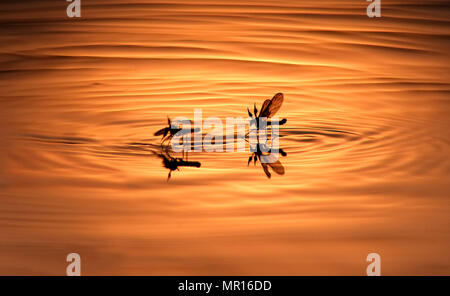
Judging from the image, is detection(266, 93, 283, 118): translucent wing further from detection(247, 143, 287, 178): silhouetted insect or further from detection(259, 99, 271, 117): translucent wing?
detection(247, 143, 287, 178): silhouetted insect

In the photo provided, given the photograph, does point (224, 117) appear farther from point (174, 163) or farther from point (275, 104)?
point (174, 163)

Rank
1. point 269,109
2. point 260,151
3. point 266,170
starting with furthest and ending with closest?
point 269,109 < point 260,151 < point 266,170

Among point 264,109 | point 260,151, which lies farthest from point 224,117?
point 260,151

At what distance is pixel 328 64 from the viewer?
2.99 meters

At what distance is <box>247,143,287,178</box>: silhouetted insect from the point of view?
78.1 inches

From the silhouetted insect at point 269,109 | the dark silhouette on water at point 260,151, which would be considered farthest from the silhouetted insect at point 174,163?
the silhouetted insect at point 269,109

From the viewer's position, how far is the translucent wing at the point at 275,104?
2334mm

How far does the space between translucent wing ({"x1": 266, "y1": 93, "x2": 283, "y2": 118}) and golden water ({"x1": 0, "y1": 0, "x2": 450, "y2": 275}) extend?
0.27 feet

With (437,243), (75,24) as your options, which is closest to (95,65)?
(75,24)

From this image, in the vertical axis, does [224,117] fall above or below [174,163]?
above

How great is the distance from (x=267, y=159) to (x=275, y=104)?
36cm

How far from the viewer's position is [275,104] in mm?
2359

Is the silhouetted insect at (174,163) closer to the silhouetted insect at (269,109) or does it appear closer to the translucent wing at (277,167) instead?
the translucent wing at (277,167)

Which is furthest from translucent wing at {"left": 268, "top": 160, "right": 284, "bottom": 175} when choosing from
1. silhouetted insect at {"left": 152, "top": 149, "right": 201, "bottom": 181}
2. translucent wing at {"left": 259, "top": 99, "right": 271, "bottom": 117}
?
translucent wing at {"left": 259, "top": 99, "right": 271, "bottom": 117}
